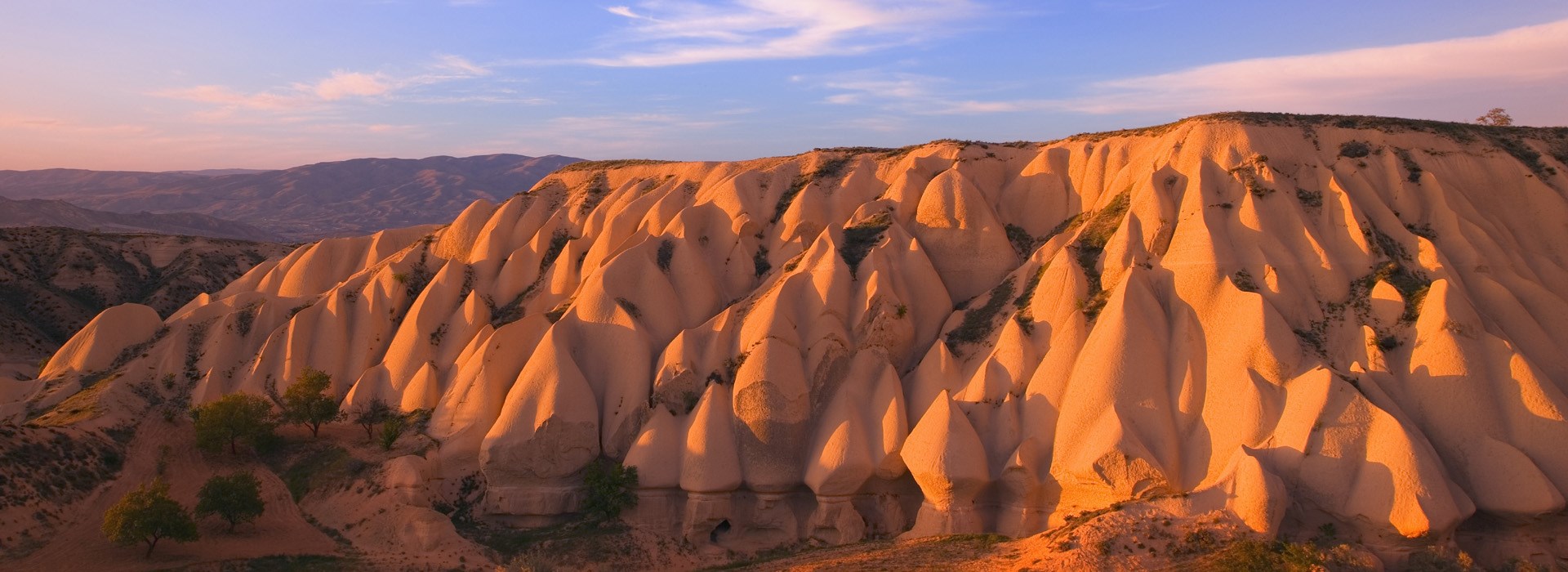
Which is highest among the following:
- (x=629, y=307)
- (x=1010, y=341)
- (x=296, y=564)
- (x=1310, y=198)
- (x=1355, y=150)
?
(x=1355, y=150)

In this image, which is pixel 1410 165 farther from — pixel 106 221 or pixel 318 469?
pixel 106 221

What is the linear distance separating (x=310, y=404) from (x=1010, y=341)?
2512 cm

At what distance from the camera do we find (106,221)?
5315 inches

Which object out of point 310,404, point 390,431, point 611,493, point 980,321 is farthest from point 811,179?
point 310,404

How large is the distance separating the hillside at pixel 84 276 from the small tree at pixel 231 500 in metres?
25.4

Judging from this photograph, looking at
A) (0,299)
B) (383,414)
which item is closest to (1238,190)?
(383,414)

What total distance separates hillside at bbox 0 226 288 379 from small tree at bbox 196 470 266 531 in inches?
1001

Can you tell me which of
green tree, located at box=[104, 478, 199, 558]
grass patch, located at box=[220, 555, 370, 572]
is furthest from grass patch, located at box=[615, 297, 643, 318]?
green tree, located at box=[104, 478, 199, 558]

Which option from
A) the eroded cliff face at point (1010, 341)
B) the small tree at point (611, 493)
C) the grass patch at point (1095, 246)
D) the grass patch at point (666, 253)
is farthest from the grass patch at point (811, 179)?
the small tree at point (611, 493)

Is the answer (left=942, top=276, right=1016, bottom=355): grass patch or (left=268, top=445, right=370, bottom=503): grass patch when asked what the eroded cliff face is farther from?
(left=268, top=445, right=370, bottom=503): grass patch

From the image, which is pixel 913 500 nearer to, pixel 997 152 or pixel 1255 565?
pixel 1255 565

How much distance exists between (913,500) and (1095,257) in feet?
35.1

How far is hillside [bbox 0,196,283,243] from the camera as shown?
12169 centimetres

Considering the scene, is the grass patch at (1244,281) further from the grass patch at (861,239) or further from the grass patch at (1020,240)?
the grass patch at (861,239)
